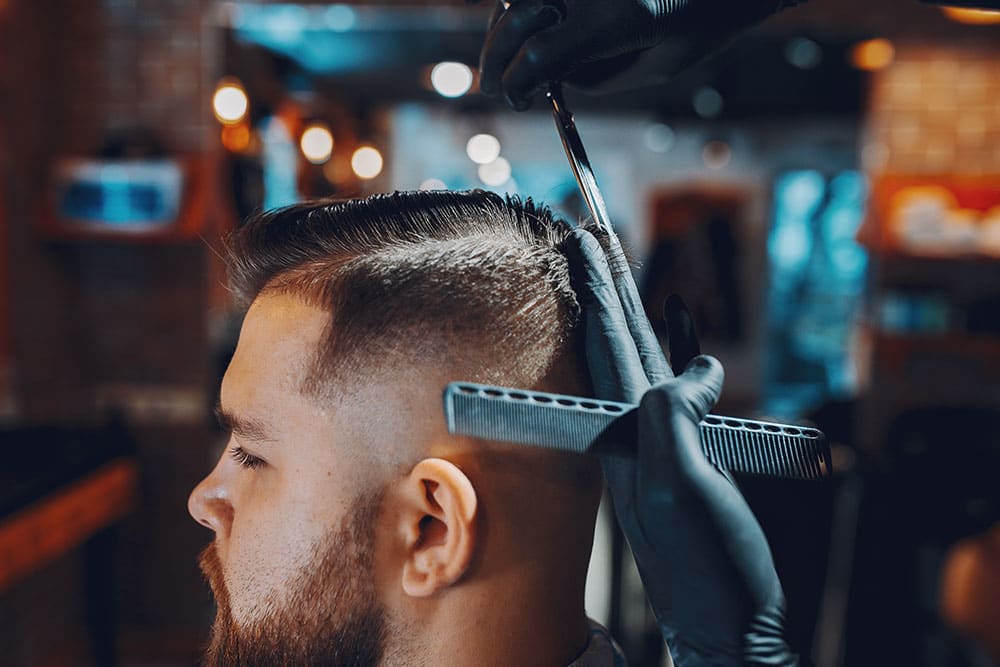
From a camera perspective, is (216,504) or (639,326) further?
(216,504)

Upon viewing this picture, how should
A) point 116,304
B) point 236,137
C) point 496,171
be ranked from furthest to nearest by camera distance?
point 496,171
point 236,137
point 116,304

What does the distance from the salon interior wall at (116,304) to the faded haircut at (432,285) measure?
9.90ft

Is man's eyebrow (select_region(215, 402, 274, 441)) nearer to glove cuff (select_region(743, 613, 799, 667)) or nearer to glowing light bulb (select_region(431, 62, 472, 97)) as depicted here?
glove cuff (select_region(743, 613, 799, 667))

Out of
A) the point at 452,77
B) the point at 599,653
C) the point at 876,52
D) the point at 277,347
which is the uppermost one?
the point at 452,77

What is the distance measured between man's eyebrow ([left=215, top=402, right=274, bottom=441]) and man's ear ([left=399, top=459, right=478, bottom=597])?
19 cm

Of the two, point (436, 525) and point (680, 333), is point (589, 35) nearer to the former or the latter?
point (680, 333)

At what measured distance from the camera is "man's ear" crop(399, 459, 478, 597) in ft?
2.85

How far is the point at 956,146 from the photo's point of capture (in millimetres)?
3766

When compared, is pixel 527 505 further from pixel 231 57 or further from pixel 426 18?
pixel 231 57

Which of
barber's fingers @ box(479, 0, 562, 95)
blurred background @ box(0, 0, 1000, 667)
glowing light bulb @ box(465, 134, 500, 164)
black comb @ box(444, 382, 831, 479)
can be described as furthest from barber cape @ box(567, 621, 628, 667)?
glowing light bulb @ box(465, 134, 500, 164)

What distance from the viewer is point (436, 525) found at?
91 cm

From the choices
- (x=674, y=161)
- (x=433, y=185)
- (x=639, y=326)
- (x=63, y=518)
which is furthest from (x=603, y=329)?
(x=674, y=161)

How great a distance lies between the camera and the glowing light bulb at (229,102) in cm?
383

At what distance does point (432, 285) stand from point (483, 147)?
7.33 m
